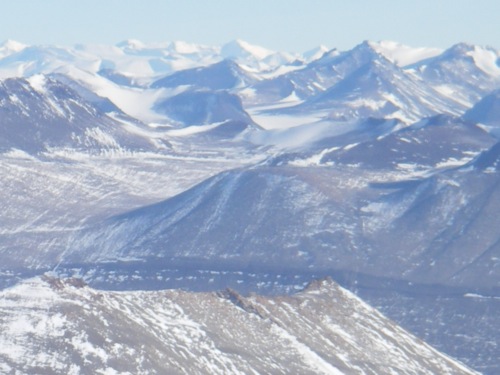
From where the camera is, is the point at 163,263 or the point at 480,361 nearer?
the point at 480,361

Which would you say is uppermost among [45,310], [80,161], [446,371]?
[45,310]

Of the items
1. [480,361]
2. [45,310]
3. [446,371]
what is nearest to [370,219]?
[480,361]

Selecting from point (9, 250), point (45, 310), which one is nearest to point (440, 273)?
point (9, 250)

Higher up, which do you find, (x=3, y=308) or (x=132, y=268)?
(x=3, y=308)

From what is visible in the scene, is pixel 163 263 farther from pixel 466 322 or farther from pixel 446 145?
pixel 446 145

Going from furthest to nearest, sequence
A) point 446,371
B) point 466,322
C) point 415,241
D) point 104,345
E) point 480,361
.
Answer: point 415,241 → point 466,322 → point 480,361 → point 446,371 → point 104,345

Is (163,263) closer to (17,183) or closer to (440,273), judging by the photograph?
Result: (440,273)

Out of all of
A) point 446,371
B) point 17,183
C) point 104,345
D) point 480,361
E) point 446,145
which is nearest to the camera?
point 104,345
